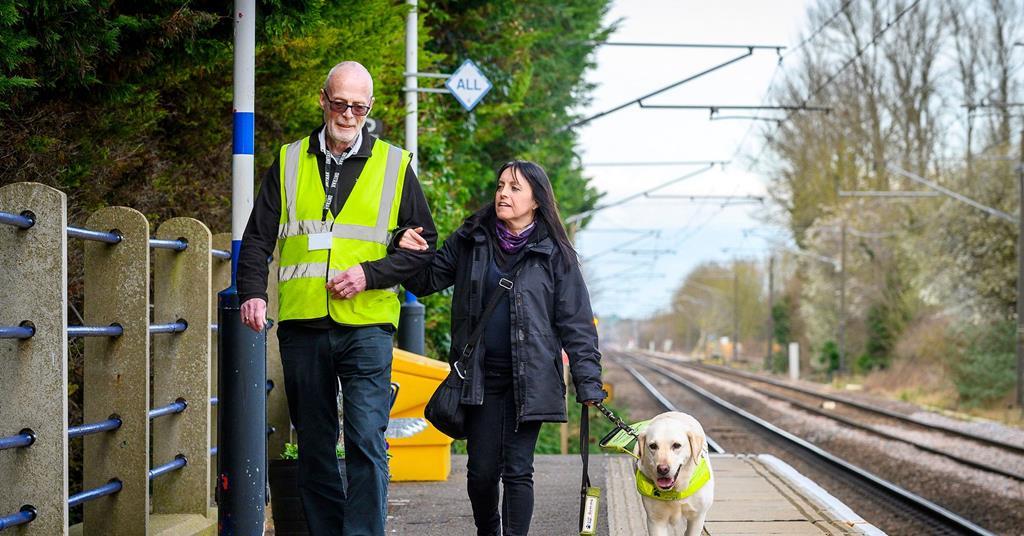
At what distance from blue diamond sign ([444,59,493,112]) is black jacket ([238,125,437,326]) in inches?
353

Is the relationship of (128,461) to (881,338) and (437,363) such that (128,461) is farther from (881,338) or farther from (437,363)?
(881,338)

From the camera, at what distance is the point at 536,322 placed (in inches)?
239

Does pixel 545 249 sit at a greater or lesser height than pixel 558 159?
lesser

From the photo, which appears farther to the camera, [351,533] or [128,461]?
[128,461]

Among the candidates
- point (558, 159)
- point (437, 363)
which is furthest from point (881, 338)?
point (437, 363)

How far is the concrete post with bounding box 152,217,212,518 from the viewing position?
7387mm

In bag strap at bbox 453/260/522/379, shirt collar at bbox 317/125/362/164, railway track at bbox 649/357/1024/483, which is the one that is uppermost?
shirt collar at bbox 317/125/362/164

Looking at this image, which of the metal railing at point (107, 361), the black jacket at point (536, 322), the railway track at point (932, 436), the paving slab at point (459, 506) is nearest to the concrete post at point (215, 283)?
the metal railing at point (107, 361)

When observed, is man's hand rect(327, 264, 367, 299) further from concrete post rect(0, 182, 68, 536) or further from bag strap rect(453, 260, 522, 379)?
concrete post rect(0, 182, 68, 536)

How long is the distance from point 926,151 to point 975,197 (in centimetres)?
1118

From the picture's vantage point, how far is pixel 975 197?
37125 millimetres

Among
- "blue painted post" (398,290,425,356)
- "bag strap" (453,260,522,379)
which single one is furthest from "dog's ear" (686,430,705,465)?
"blue painted post" (398,290,425,356)

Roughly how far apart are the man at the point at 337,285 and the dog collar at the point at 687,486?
1183 mm

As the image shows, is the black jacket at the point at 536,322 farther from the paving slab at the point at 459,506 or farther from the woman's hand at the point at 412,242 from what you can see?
the paving slab at the point at 459,506
